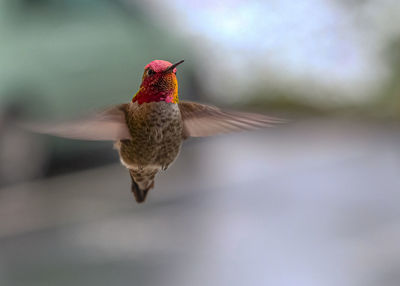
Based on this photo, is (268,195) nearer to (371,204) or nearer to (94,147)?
(371,204)

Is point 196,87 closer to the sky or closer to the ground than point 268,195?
closer to the sky

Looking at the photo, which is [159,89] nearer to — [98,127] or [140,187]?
[98,127]

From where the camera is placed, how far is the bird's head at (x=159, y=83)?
18.9 inches

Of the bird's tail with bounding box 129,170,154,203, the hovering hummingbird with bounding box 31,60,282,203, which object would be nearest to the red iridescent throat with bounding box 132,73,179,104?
the hovering hummingbird with bounding box 31,60,282,203

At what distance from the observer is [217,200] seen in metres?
6.16

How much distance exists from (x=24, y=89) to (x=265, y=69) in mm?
1493

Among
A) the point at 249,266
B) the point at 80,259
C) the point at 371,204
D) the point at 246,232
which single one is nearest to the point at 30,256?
the point at 80,259

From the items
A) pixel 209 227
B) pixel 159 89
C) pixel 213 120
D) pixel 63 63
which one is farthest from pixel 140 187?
pixel 209 227

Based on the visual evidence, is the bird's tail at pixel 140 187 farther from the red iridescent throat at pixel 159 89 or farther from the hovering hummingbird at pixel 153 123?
the red iridescent throat at pixel 159 89

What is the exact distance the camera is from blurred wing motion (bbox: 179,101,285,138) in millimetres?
611

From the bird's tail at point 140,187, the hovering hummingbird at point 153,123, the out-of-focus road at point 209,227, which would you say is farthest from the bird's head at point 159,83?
the out-of-focus road at point 209,227

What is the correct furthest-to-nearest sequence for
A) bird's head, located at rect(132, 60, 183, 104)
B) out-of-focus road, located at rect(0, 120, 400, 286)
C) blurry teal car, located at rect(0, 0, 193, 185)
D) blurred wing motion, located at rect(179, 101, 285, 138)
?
out-of-focus road, located at rect(0, 120, 400, 286), blurry teal car, located at rect(0, 0, 193, 185), blurred wing motion, located at rect(179, 101, 285, 138), bird's head, located at rect(132, 60, 183, 104)

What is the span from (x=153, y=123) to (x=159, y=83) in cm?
5

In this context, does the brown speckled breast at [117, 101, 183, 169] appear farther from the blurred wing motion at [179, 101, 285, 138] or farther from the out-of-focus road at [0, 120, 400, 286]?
the out-of-focus road at [0, 120, 400, 286]
